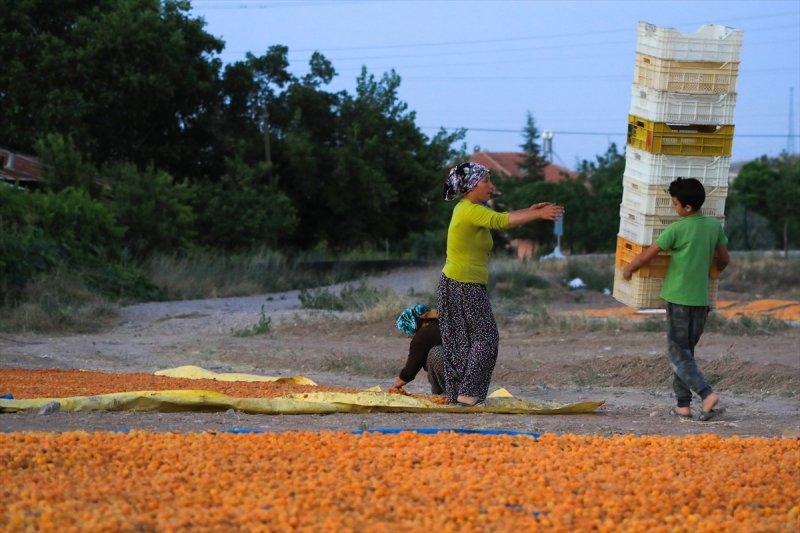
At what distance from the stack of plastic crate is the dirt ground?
1315mm

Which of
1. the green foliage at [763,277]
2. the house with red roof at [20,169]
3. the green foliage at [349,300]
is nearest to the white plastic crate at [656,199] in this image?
the green foliage at [349,300]

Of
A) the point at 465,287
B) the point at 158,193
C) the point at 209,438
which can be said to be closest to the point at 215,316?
the point at 158,193

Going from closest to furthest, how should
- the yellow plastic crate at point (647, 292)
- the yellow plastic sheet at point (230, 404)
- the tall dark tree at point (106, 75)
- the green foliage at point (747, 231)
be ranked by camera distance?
the yellow plastic sheet at point (230, 404) < the yellow plastic crate at point (647, 292) < the tall dark tree at point (106, 75) < the green foliage at point (747, 231)

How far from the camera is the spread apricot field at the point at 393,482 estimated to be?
448cm

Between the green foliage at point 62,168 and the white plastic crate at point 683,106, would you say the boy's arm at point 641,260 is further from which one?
the green foliage at point 62,168

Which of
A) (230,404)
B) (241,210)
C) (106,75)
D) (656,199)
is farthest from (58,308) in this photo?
(106,75)

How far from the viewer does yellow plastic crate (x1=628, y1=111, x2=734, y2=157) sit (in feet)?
26.3

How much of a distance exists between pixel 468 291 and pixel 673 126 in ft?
6.22

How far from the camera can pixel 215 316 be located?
62.4ft

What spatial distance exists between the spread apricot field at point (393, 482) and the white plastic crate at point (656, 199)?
2163 mm

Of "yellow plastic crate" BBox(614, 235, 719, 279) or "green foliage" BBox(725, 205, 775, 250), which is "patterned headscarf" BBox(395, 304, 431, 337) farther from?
"green foliage" BBox(725, 205, 775, 250)

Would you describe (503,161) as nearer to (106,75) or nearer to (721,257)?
(106,75)

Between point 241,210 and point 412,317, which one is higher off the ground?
point 241,210

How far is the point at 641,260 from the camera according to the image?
775 cm
